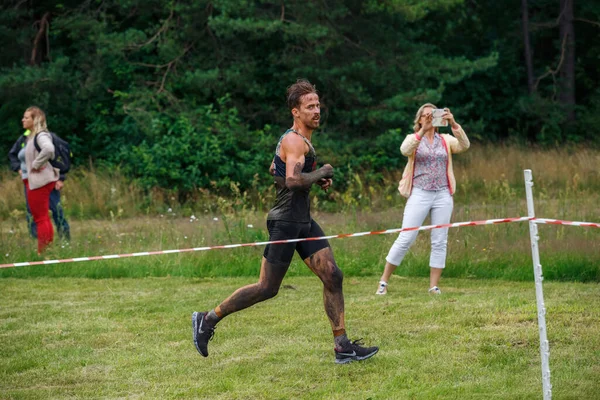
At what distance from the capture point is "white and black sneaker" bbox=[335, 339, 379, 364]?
6.94 metres

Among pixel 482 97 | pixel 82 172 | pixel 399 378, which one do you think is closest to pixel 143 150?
pixel 82 172

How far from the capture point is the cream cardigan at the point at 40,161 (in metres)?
11.8

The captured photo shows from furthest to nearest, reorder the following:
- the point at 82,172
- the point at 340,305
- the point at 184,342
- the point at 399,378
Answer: the point at 82,172 < the point at 184,342 < the point at 340,305 < the point at 399,378

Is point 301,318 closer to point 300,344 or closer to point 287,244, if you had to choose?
point 300,344

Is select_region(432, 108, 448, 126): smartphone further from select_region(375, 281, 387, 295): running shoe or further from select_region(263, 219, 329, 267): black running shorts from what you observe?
select_region(263, 219, 329, 267): black running shorts

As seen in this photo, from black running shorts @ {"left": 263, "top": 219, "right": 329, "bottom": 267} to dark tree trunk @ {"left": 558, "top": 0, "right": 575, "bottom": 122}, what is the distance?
69.8 ft

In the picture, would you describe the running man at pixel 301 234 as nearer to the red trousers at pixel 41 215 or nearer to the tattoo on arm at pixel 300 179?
the tattoo on arm at pixel 300 179

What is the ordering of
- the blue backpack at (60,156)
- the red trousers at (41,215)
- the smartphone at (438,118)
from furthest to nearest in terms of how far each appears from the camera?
1. the blue backpack at (60,156)
2. the red trousers at (41,215)
3. the smartphone at (438,118)

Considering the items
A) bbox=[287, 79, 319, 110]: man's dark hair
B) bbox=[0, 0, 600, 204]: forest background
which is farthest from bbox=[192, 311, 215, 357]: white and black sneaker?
bbox=[0, 0, 600, 204]: forest background

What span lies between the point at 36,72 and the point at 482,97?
12528 mm

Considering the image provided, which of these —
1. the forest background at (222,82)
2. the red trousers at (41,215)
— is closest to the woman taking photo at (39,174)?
the red trousers at (41,215)

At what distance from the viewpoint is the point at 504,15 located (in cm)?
2864

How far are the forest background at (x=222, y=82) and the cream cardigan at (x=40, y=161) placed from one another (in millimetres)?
7145

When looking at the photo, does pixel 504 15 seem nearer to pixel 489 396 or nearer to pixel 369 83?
pixel 369 83
